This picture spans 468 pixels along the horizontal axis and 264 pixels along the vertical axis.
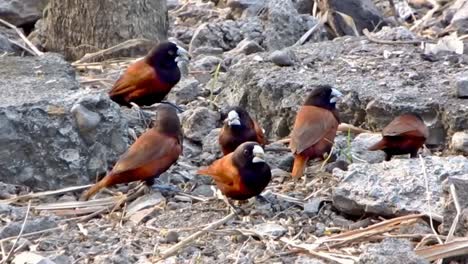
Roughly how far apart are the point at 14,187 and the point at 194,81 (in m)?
2.16

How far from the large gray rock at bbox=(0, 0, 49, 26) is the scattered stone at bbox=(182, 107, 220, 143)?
3006 mm

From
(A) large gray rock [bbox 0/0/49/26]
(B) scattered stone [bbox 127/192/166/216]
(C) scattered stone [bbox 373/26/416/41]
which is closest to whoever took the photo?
(B) scattered stone [bbox 127/192/166/216]

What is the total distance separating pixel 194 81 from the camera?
8258 millimetres

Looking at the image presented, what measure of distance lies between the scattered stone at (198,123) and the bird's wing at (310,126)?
2.02 ft

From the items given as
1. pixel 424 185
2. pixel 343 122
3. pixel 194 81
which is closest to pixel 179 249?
pixel 424 185

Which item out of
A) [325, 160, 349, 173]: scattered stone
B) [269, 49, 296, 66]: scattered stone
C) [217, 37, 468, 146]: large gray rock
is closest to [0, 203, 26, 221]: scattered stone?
[325, 160, 349, 173]: scattered stone

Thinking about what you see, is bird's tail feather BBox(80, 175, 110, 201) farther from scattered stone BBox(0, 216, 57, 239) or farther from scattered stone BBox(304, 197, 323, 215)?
scattered stone BBox(304, 197, 323, 215)

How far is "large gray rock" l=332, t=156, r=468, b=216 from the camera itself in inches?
222

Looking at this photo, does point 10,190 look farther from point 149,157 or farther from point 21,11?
point 21,11

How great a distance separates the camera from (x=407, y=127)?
6535 mm

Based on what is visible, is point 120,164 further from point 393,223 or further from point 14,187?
point 393,223

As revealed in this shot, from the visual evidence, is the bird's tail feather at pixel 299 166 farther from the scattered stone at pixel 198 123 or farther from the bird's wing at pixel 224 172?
the scattered stone at pixel 198 123

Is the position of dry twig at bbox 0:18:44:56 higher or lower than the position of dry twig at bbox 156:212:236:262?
lower

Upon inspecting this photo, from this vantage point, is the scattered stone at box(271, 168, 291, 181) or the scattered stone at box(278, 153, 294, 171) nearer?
the scattered stone at box(271, 168, 291, 181)
